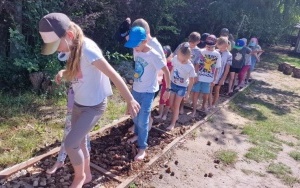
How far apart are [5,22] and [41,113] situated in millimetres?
2167

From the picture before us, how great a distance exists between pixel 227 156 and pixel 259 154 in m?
0.62

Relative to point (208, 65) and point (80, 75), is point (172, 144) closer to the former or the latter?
point (208, 65)

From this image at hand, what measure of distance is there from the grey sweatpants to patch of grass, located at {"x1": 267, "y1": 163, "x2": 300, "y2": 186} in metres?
2.85

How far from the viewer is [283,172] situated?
4.79 m

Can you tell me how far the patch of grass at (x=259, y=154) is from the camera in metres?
5.11

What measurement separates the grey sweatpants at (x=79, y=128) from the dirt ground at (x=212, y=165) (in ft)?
3.39

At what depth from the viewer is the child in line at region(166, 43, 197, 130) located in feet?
17.0

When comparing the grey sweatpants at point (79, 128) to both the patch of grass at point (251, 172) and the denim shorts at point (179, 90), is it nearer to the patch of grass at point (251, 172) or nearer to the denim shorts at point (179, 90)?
the denim shorts at point (179, 90)

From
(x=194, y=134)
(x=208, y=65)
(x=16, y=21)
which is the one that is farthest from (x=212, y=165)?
(x=16, y=21)

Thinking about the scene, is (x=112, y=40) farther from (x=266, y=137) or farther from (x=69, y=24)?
(x=69, y=24)

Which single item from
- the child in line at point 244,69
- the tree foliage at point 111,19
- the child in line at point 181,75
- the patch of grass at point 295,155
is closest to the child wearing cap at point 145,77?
the child in line at point 181,75

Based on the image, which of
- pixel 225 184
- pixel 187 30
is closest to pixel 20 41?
pixel 225 184

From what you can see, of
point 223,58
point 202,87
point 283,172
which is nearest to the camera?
point 283,172

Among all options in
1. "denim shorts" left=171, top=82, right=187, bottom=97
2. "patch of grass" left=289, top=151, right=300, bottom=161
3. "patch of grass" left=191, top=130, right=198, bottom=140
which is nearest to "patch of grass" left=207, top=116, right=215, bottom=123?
"patch of grass" left=191, top=130, right=198, bottom=140
